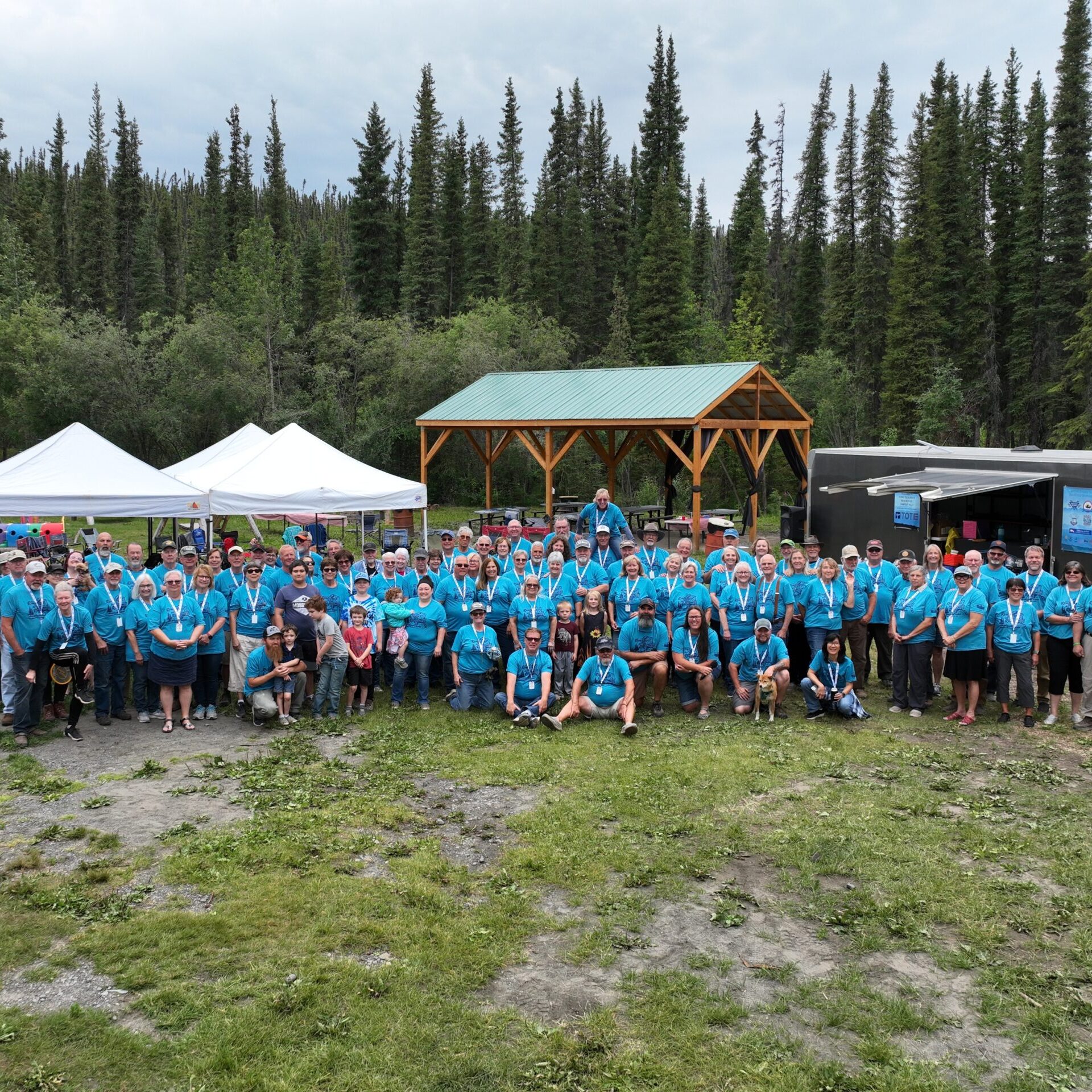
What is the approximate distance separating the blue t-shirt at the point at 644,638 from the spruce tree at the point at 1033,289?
36.5 metres

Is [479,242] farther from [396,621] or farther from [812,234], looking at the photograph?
[396,621]

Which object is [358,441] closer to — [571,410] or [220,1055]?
[571,410]

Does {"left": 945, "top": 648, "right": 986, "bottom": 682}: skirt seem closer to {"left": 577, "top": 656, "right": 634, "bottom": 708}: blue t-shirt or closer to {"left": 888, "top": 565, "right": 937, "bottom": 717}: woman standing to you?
{"left": 888, "top": 565, "right": 937, "bottom": 717}: woman standing

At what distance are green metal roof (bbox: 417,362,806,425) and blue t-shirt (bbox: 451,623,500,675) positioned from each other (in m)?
10.8

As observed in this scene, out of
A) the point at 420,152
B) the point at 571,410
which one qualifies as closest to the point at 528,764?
the point at 571,410

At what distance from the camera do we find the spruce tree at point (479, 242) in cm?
5556

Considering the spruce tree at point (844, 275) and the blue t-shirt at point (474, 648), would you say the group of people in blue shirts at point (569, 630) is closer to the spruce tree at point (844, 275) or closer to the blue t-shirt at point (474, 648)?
the blue t-shirt at point (474, 648)

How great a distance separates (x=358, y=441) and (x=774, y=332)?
973 inches

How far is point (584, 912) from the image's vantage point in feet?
18.4

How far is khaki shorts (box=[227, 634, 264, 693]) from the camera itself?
9.63m

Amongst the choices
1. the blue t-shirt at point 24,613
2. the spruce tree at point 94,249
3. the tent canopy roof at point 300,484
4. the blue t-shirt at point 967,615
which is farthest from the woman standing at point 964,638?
the spruce tree at point 94,249

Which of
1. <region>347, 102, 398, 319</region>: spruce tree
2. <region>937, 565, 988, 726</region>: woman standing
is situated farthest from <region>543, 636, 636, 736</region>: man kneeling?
<region>347, 102, 398, 319</region>: spruce tree

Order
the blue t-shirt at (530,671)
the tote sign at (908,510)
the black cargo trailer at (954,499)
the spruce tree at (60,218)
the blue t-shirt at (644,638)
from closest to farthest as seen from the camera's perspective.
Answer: the blue t-shirt at (530,671) < the blue t-shirt at (644,638) < the black cargo trailer at (954,499) < the tote sign at (908,510) < the spruce tree at (60,218)

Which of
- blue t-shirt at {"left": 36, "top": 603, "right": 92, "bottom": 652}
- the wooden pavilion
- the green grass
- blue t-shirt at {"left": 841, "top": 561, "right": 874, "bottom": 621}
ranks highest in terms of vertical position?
the wooden pavilion
